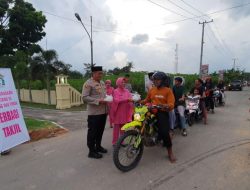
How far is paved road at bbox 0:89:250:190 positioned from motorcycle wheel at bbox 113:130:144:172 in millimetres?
157

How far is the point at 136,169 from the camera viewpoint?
18.1 ft

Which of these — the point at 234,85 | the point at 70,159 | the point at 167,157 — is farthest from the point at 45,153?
the point at 234,85

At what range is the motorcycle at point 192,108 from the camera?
10266 millimetres

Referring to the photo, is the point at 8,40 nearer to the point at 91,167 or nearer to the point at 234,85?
the point at 91,167

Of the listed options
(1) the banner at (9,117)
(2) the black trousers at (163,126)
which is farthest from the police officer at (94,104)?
(1) the banner at (9,117)

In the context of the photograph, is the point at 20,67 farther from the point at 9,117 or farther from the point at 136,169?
the point at 136,169

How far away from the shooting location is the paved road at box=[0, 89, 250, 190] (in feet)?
15.9

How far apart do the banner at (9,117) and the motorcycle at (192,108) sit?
5.62m

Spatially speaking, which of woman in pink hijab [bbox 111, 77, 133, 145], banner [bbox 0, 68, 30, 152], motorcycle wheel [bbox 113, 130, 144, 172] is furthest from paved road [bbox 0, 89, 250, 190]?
woman in pink hijab [bbox 111, 77, 133, 145]

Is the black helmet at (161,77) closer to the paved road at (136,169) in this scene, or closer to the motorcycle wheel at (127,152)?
the motorcycle wheel at (127,152)

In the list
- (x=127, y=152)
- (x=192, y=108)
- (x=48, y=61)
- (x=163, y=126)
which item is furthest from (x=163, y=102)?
(x=48, y=61)

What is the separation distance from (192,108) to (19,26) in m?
21.7

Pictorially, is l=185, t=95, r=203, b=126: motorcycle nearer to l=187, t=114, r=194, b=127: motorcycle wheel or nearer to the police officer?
l=187, t=114, r=194, b=127: motorcycle wheel

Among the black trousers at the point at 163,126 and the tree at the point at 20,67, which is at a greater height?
the tree at the point at 20,67
